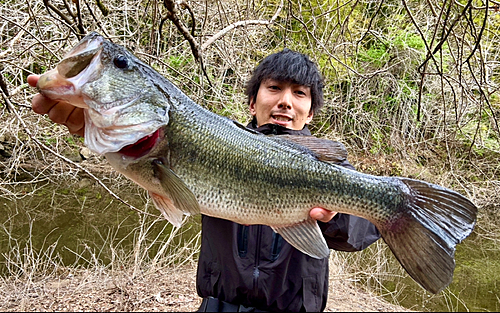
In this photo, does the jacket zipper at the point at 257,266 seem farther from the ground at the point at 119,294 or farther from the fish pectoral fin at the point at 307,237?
the ground at the point at 119,294

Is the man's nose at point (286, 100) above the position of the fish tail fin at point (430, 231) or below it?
above

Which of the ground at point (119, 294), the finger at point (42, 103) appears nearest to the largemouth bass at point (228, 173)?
the finger at point (42, 103)

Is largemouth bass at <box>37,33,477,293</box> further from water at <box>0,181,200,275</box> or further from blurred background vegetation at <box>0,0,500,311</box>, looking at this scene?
water at <box>0,181,200,275</box>

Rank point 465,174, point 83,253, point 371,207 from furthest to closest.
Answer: point 465,174 → point 83,253 → point 371,207

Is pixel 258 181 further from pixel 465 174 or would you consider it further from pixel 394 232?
pixel 465 174

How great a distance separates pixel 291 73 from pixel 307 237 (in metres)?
1.10

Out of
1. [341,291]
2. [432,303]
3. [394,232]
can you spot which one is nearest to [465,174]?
[432,303]

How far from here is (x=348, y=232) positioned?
6.31 feet

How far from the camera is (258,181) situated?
173cm

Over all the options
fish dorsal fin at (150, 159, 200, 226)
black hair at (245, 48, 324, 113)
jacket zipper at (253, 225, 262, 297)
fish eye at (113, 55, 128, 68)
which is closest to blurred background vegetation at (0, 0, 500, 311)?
black hair at (245, 48, 324, 113)

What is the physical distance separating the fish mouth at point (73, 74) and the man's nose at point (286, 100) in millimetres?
1109

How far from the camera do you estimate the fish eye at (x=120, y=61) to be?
162 centimetres

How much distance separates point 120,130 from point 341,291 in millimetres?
4111

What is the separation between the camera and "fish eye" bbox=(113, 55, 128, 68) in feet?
5.32
